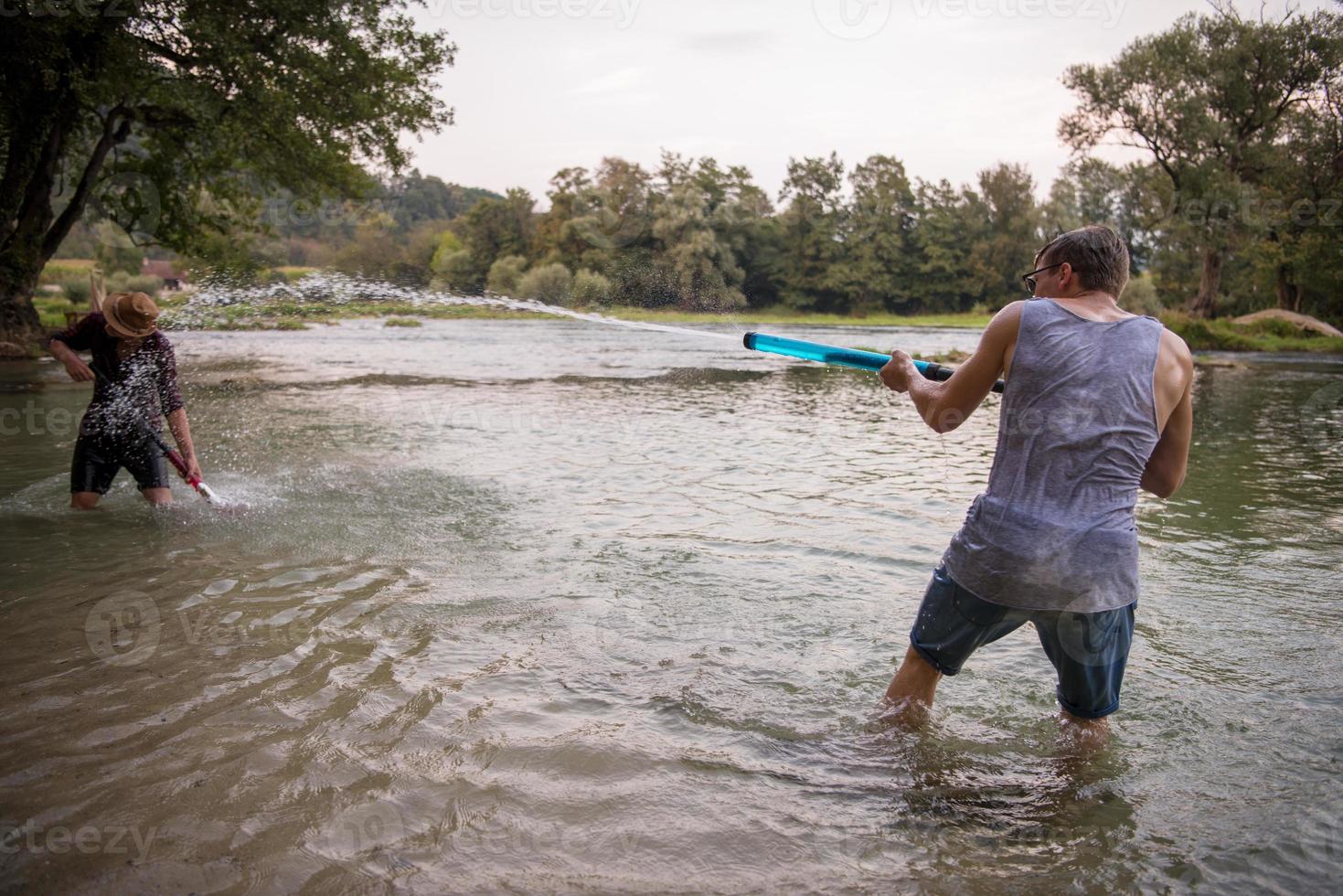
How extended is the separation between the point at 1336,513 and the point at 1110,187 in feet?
173

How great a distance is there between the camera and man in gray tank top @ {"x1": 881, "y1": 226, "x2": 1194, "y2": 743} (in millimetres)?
3344

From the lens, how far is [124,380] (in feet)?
24.3

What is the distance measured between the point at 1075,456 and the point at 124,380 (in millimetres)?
7248

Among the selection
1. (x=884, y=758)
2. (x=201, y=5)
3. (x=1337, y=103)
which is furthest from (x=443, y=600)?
(x=1337, y=103)

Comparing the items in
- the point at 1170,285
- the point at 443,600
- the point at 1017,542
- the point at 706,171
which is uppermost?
the point at 706,171

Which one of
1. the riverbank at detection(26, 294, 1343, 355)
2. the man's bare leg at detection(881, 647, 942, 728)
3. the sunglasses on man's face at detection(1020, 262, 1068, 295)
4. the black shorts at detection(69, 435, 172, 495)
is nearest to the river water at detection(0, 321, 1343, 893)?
the man's bare leg at detection(881, 647, 942, 728)

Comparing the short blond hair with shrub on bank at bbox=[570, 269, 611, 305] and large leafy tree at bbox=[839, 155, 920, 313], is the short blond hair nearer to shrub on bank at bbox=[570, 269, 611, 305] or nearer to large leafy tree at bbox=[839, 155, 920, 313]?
shrub on bank at bbox=[570, 269, 611, 305]

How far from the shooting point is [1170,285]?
5497cm

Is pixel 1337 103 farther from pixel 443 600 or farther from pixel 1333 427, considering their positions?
pixel 443 600

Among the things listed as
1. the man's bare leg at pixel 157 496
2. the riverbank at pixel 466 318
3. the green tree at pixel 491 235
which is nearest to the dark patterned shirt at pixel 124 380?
the man's bare leg at pixel 157 496

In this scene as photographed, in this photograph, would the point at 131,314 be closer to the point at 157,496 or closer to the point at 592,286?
the point at 157,496

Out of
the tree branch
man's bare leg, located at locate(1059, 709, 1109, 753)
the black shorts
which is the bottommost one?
man's bare leg, located at locate(1059, 709, 1109, 753)

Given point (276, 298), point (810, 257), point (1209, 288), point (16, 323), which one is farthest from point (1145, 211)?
point (16, 323)

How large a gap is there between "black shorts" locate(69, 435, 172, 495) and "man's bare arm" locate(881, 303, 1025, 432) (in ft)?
21.9
